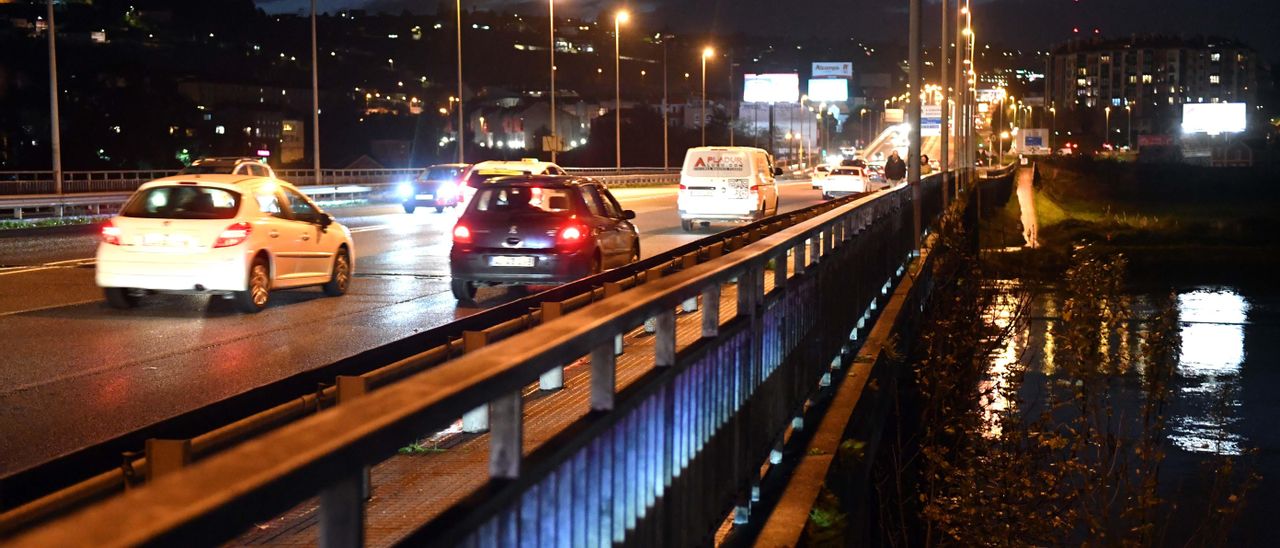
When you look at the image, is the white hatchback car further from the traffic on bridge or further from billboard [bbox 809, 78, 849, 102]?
billboard [bbox 809, 78, 849, 102]

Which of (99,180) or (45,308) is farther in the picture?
(99,180)

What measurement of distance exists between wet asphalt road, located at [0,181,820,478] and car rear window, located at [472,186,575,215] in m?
1.19

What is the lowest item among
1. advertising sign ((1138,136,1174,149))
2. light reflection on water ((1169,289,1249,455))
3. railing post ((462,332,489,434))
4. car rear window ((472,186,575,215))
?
light reflection on water ((1169,289,1249,455))

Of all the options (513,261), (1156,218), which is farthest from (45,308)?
(1156,218)

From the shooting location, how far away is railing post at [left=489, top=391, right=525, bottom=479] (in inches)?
141

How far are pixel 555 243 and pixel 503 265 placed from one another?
0.70 m

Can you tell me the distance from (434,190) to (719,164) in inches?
436

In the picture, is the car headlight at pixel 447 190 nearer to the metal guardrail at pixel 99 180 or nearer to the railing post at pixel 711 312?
the metal guardrail at pixel 99 180

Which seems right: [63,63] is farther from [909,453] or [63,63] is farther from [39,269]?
[909,453]

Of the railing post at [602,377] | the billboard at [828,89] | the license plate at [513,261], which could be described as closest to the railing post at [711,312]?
the railing post at [602,377]

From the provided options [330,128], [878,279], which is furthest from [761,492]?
[330,128]

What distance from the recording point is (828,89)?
162000mm

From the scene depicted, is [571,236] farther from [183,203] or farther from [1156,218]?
[1156,218]

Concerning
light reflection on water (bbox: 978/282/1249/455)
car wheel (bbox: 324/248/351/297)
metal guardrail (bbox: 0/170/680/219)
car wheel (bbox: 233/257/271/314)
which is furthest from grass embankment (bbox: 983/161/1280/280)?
metal guardrail (bbox: 0/170/680/219)
